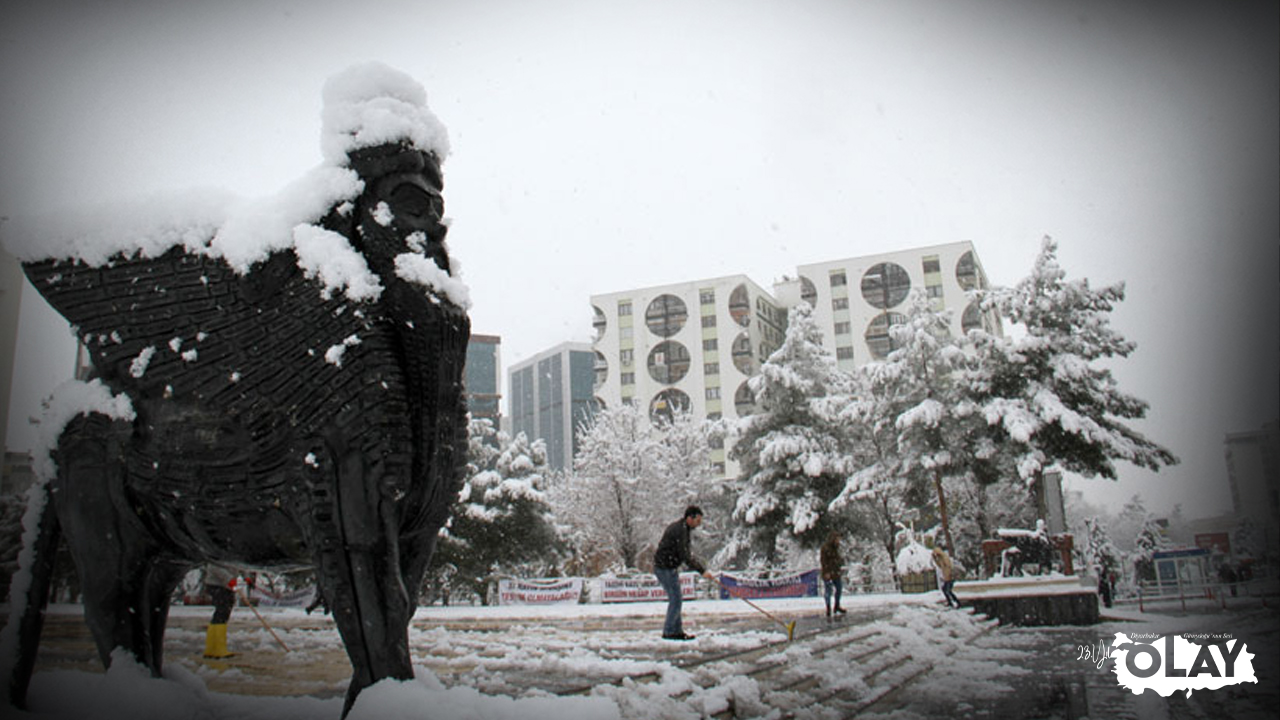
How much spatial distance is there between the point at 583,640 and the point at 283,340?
Answer: 451 centimetres

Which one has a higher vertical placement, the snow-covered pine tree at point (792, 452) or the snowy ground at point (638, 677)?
the snow-covered pine tree at point (792, 452)

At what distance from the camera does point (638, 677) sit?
151 inches

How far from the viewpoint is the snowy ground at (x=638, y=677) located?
250 cm

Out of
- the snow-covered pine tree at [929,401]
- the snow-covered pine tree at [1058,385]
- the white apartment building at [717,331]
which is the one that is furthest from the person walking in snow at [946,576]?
the white apartment building at [717,331]

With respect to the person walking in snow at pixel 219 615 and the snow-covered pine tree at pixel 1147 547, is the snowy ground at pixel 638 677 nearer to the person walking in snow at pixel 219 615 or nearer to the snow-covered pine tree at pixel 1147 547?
the person walking in snow at pixel 219 615

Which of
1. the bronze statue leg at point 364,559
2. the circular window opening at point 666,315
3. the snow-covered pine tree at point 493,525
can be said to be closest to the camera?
the bronze statue leg at point 364,559

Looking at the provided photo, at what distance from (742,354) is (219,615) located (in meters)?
41.9

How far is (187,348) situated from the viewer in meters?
2.62

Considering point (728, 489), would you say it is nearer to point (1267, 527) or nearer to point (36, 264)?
point (1267, 527)

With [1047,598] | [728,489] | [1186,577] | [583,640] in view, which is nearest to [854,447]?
[728,489]

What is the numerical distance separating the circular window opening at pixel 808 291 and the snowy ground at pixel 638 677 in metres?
40.3

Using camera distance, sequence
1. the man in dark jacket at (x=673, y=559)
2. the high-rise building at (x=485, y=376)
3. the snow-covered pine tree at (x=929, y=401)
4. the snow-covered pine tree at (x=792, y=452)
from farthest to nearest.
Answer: the high-rise building at (x=485, y=376) < the snow-covered pine tree at (x=792, y=452) < the snow-covered pine tree at (x=929, y=401) < the man in dark jacket at (x=673, y=559)

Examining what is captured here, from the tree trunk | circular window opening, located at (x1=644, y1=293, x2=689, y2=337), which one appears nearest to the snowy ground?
the tree trunk

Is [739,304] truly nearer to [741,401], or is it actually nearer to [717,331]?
[717,331]
